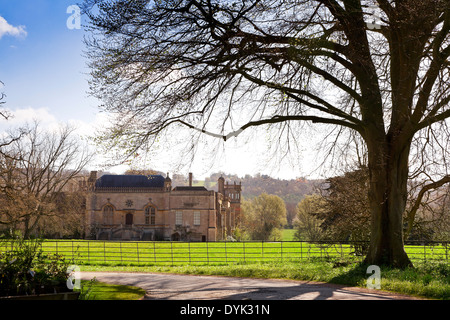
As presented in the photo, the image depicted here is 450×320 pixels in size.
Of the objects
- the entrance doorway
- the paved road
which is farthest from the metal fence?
the entrance doorway

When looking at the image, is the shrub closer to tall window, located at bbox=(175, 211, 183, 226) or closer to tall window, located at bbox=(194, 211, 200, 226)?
tall window, located at bbox=(194, 211, 200, 226)

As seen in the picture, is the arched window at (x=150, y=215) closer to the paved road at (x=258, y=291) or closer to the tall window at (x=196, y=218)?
the tall window at (x=196, y=218)

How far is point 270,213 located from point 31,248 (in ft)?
196

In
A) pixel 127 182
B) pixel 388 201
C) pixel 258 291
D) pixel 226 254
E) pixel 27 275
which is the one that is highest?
pixel 127 182

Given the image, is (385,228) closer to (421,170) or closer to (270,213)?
(421,170)

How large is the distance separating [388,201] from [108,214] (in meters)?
53.8

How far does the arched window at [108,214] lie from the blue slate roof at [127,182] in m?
3.16

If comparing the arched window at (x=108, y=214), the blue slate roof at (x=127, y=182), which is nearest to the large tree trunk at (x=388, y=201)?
the blue slate roof at (x=127, y=182)

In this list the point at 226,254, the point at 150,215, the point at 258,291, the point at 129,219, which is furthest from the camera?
the point at 129,219

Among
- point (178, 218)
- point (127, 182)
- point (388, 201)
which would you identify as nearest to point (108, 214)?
point (127, 182)

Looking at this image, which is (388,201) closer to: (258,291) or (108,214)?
(258,291)

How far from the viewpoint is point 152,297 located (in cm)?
949

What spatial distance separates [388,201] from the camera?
12.8 metres

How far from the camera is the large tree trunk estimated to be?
12656 millimetres
